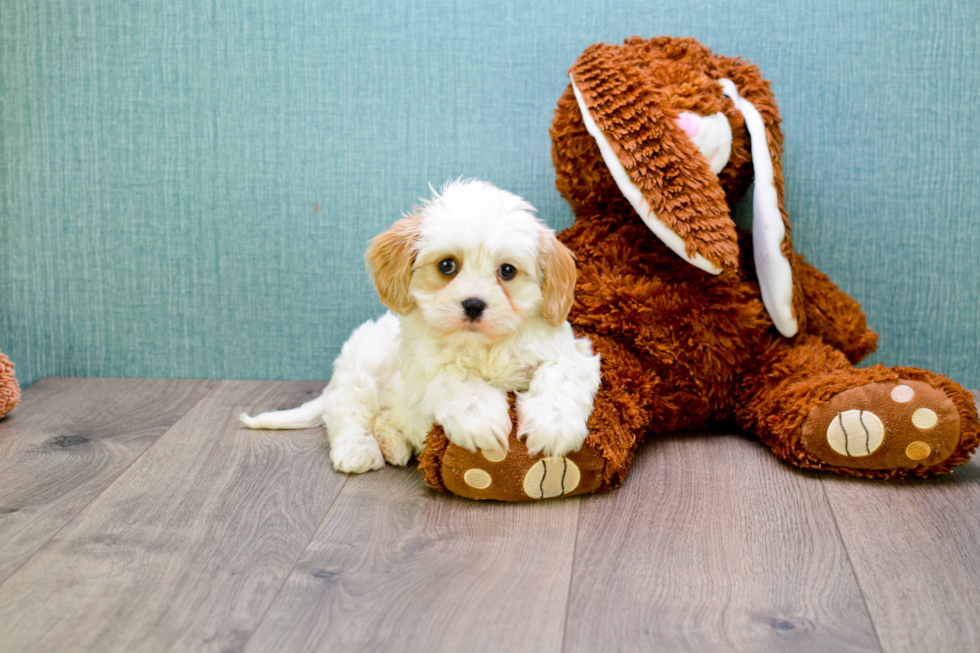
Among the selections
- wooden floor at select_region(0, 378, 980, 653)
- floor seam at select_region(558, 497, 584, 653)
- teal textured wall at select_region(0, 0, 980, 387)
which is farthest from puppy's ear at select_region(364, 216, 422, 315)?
teal textured wall at select_region(0, 0, 980, 387)

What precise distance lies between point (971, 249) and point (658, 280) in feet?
2.72

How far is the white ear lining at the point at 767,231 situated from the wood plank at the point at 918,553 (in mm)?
358

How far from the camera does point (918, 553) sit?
125 centimetres

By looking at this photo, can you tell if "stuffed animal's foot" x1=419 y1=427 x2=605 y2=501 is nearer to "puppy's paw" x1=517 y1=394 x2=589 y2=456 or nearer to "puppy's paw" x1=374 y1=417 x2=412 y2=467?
"puppy's paw" x1=517 y1=394 x2=589 y2=456

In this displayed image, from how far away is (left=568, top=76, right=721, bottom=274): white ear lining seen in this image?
1.56m

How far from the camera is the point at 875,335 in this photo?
1.82 m

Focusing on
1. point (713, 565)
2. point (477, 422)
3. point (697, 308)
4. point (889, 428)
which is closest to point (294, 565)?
point (477, 422)

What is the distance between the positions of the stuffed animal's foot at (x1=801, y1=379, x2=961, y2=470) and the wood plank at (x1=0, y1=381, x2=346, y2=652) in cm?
88

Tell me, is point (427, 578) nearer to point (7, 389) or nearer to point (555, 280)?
point (555, 280)

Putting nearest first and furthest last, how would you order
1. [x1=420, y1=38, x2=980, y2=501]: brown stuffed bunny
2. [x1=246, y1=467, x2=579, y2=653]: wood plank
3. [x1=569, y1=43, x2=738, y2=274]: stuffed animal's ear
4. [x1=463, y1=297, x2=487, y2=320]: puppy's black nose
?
1. [x1=246, y1=467, x2=579, y2=653]: wood plank
2. [x1=463, y1=297, x2=487, y2=320]: puppy's black nose
3. [x1=420, y1=38, x2=980, y2=501]: brown stuffed bunny
4. [x1=569, y1=43, x2=738, y2=274]: stuffed animal's ear

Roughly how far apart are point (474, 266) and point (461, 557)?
0.46 meters

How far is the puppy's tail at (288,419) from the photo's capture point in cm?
181

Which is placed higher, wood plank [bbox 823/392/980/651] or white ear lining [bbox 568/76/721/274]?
white ear lining [bbox 568/76/721/274]

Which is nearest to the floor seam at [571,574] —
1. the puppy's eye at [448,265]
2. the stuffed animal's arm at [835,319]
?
the puppy's eye at [448,265]
